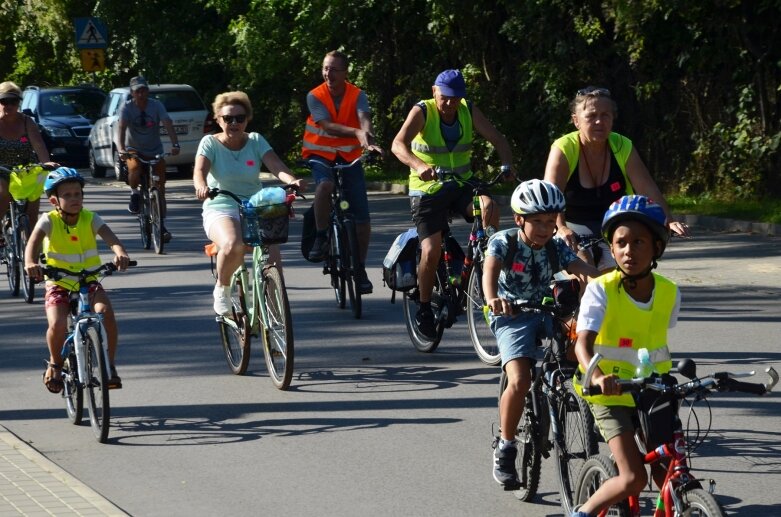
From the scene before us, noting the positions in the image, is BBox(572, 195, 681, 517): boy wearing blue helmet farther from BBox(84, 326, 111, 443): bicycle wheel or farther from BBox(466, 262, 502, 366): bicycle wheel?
BBox(466, 262, 502, 366): bicycle wheel

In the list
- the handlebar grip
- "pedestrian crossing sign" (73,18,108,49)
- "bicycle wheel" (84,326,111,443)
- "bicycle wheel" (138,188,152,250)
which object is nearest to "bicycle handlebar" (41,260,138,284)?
"bicycle wheel" (84,326,111,443)

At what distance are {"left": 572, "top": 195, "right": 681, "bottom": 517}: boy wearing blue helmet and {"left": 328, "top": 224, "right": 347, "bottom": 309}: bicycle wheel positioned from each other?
666 centimetres

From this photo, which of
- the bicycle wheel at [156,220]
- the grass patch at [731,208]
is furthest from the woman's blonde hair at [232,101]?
the grass patch at [731,208]

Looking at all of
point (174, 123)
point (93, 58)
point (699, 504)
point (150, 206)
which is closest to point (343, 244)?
point (150, 206)

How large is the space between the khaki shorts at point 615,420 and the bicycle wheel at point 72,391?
12.6ft

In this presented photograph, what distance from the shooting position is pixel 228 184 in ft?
32.1

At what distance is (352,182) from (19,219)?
11.8ft

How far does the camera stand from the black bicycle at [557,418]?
594 cm

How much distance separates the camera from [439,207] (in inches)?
397

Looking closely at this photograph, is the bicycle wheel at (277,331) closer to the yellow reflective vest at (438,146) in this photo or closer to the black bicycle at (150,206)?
the yellow reflective vest at (438,146)

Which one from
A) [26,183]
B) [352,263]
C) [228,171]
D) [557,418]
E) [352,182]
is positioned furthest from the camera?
[26,183]

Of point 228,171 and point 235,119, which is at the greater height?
point 235,119

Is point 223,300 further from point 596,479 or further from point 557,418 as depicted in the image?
point 596,479

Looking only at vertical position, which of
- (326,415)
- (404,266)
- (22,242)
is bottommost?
(326,415)
